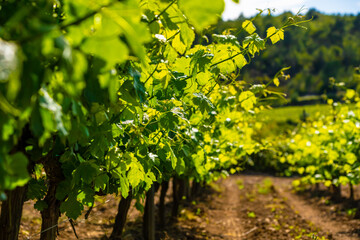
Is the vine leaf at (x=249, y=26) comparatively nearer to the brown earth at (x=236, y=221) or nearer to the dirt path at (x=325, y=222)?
the brown earth at (x=236, y=221)

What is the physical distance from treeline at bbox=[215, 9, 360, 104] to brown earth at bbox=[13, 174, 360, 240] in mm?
73652

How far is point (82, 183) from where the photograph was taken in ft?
6.89

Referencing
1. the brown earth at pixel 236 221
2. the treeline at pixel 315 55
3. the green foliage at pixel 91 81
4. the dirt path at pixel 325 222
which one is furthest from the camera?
the treeline at pixel 315 55

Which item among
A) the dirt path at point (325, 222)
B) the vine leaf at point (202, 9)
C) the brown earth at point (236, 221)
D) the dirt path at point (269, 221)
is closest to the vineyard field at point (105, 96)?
the vine leaf at point (202, 9)

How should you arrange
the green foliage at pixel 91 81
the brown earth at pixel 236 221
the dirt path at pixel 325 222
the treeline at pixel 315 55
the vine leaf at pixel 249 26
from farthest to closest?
the treeline at pixel 315 55 → the dirt path at pixel 325 222 → the brown earth at pixel 236 221 → the vine leaf at pixel 249 26 → the green foliage at pixel 91 81

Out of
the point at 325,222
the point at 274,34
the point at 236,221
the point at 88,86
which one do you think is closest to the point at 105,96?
the point at 88,86

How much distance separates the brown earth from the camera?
608 cm

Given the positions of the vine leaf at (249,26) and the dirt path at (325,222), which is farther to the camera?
the dirt path at (325,222)

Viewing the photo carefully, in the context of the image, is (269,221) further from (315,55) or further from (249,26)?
(315,55)

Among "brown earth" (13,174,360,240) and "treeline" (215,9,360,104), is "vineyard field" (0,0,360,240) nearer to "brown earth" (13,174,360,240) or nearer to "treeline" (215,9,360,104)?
"brown earth" (13,174,360,240)

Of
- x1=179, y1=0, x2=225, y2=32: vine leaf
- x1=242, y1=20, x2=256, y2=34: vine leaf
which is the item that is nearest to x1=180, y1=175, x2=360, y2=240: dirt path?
x1=242, y1=20, x2=256, y2=34: vine leaf

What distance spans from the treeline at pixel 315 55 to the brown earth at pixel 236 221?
242ft

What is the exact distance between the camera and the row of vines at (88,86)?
812 mm

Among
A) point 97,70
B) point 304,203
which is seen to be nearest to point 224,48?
point 97,70
